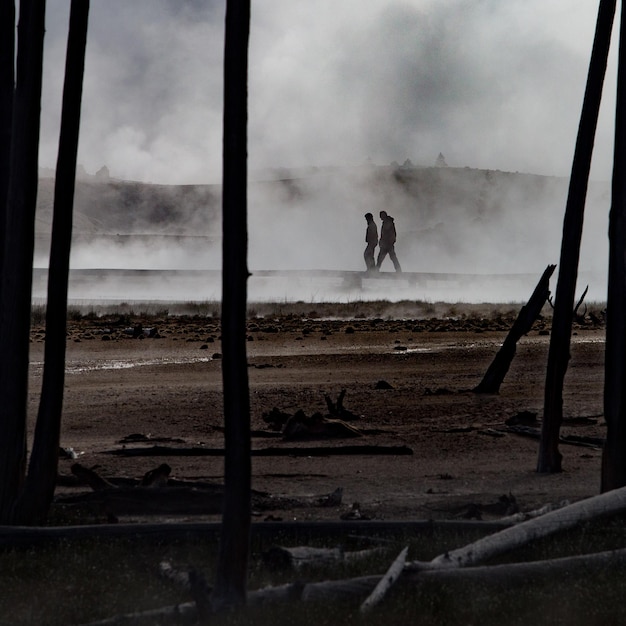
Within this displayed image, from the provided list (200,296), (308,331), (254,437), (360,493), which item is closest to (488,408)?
(254,437)

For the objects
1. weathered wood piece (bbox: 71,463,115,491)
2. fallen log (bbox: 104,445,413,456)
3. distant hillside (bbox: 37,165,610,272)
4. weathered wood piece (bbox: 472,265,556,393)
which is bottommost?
fallen log (bbox: 104,445,413,456)

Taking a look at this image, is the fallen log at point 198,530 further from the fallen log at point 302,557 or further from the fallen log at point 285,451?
the fallen log at point 285,451

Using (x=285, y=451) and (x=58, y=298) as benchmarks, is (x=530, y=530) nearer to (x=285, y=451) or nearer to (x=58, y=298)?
(x=58, y=298)

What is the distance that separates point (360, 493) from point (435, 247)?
9588cm

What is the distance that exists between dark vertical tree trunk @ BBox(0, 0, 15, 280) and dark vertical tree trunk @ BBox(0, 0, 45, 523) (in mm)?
521

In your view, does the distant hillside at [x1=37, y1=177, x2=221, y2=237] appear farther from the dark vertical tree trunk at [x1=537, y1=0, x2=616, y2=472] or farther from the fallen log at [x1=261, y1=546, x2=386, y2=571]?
the fallen log at [x1=261, y1=546, x2=386, y2=571]

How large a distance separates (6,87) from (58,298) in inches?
62.8

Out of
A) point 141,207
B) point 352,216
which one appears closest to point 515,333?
point 352,216

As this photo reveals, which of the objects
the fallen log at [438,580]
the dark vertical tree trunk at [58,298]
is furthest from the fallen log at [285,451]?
the fallen log at [438,580]

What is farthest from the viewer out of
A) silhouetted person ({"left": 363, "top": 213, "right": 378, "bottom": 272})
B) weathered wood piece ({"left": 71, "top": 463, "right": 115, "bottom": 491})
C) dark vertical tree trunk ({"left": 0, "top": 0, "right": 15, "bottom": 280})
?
silhouetted person ({"left": 363, "top": 213, "right": 378, "bottom": 272})

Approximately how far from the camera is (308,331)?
26062mm

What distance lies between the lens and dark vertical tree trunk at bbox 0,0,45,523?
741cm

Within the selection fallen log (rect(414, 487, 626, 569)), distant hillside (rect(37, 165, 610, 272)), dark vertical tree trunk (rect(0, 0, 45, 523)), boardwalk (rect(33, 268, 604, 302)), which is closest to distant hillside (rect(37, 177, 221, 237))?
distant hillside (rect(37, 165, 610, 272))

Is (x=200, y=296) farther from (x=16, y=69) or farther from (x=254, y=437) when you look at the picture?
(x=16, y=69)
